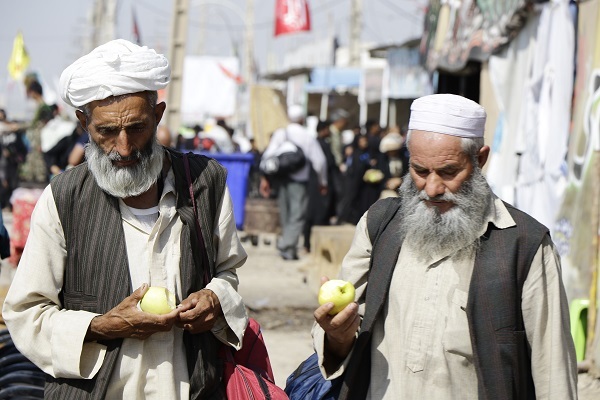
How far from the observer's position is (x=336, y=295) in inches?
121

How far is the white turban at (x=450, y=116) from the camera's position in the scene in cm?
322

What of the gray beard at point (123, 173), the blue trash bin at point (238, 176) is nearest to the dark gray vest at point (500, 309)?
the gray beard at point (123, 173)

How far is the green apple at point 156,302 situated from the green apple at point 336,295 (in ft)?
1.53

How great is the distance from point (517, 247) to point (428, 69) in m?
10.8

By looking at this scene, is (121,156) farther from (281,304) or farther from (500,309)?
(281,304)

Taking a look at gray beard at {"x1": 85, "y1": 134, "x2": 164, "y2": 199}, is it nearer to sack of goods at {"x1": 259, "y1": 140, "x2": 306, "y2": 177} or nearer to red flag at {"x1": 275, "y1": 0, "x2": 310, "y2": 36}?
sack of goods at {"x1": 259, "y1": 140, "x2": 306, "y2": 177}

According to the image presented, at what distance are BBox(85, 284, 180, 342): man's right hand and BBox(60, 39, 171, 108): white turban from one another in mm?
617

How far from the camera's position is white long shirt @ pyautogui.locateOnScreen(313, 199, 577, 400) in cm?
307

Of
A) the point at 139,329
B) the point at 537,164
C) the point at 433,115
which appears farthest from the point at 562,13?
the point at 139,329

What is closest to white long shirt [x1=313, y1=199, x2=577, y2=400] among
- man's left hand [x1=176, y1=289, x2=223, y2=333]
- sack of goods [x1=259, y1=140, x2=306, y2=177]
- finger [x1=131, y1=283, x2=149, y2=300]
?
man's left hand [x1=176, y1=289, x2=223, y2=333]

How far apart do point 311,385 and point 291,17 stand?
2164 centimetres

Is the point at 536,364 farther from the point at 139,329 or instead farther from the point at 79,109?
the point at 79,109

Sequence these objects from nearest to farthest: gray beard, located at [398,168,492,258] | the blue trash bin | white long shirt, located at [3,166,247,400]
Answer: white long shirt, located at [3,166,247,400] → gray beard, located at [398,168,492,258] → the blue trash bin

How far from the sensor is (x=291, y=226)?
1311 centimetres
